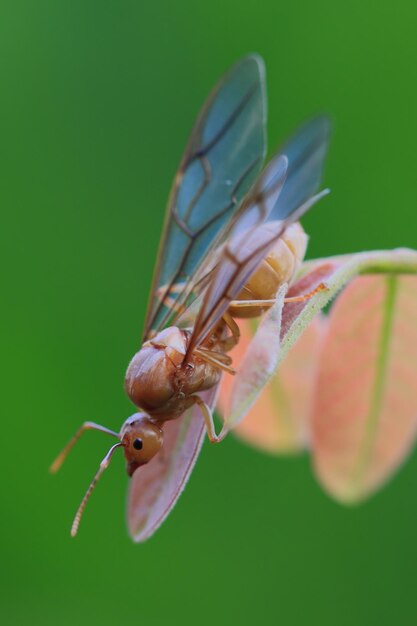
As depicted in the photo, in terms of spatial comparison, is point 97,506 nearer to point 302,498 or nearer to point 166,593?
point 166,593

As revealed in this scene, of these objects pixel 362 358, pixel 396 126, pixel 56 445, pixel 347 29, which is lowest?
pixel 56 445

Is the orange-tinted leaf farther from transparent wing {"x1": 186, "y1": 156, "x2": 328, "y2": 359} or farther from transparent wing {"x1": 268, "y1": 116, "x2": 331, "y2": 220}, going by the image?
transparent wing {"x1": 186, "y1": 156, "x2": 328, "y2": 359}

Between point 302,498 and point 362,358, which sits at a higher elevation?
point 362,358

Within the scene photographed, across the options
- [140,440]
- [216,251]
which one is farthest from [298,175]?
[140,440]

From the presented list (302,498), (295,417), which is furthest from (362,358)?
(302,498)

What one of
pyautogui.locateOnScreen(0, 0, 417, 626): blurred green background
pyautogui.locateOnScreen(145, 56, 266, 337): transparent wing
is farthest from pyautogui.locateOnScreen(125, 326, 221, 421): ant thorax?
pyautogui.locateOnScreen(0, 0, 417, 626): blurred green background

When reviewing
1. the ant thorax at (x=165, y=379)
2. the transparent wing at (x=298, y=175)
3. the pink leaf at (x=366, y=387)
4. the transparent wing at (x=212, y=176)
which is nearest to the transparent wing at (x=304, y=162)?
the transparent wing at (x=298, y=175)

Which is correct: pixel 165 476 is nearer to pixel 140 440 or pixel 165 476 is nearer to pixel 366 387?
pixel 140 440
